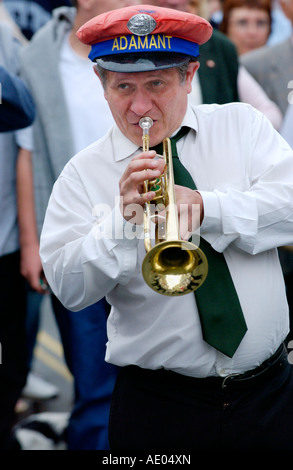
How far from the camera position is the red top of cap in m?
2.72

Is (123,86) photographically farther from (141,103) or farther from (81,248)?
(81,248)

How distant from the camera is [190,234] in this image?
8.76 ft

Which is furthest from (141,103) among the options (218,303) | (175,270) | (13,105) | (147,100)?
(13,105)

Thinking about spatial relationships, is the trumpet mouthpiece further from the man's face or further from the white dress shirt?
the white dress shirt

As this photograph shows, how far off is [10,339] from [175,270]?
6.69ft

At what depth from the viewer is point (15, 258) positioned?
4.39 m

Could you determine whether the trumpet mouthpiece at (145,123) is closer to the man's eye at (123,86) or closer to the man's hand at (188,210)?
the man's eye at (123,86)

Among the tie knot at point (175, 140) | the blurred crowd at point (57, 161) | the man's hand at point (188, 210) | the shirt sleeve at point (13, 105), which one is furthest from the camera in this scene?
the blurred crowd at point (57, 161)

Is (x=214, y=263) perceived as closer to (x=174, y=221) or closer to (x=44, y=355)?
(x=174, y=221)

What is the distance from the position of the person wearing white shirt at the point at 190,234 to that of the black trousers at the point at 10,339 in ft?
4.81

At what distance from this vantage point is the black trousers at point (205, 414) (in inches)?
114

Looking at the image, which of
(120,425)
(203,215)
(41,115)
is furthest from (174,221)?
(41,115)

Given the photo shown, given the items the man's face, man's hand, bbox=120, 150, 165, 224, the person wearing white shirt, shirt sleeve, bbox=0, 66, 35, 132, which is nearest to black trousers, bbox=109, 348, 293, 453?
the person wearing white shirt

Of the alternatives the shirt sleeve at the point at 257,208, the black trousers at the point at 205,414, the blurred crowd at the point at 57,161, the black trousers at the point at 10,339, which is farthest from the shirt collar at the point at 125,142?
the black trousers at the point at 10,339
